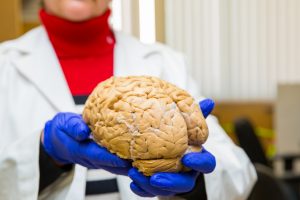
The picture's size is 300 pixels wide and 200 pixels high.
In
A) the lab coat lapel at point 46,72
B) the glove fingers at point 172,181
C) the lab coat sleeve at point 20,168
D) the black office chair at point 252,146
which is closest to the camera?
the glove fingers at point 172,181

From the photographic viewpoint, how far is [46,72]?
1212 millimetres

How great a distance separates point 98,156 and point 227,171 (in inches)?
14.5

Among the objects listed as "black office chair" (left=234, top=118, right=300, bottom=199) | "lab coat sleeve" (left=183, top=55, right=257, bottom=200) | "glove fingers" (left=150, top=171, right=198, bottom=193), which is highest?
"glove fingers" (left=150, top=171, right=198, bottom=193)

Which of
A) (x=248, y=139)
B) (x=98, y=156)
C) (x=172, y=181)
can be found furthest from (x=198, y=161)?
(x=248, y=139)

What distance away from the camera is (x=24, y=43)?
4.20 ft

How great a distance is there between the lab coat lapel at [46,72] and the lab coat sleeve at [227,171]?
30cm

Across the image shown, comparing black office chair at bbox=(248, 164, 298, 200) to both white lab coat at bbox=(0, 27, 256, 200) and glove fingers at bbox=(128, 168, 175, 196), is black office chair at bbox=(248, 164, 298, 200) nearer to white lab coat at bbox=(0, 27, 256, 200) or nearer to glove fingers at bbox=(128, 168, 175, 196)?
white lab coat at bbox=(0, 27, 256, 200)

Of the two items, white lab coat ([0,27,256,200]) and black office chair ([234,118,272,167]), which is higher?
white lab coat ([0,27,256,200])

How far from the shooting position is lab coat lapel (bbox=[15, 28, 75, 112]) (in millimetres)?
1165

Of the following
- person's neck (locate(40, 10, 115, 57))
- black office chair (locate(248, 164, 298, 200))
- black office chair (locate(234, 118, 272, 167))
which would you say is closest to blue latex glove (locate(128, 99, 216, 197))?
person's neck (locate(40, 10, 115, 57))

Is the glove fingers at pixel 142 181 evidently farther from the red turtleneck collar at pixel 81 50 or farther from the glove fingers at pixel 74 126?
the red turtleneck collar at pixel 81 50

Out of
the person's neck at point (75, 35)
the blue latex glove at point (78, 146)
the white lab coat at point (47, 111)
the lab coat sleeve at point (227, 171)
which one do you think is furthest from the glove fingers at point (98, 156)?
the person's neck at point (75, 35)

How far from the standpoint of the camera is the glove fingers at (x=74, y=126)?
Result: 0.86 metres

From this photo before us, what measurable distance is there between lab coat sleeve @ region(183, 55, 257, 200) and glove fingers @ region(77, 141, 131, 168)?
0.91 ft
